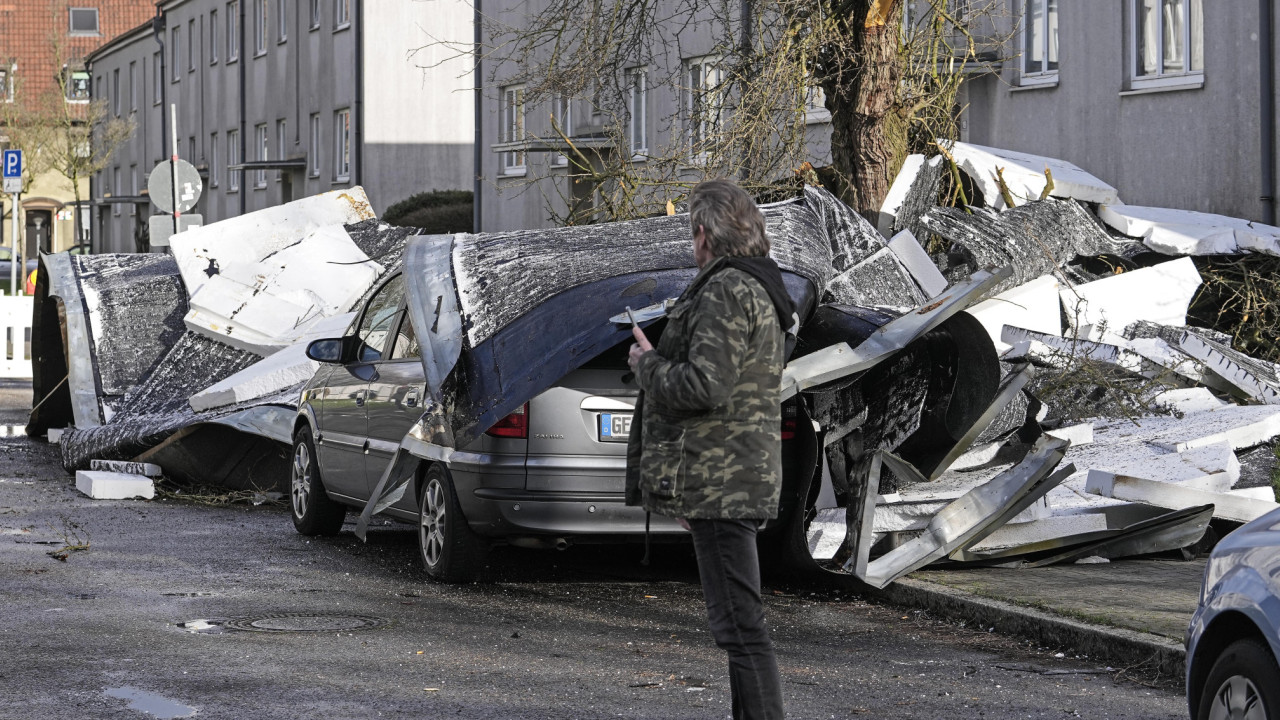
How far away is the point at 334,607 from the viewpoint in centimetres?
818

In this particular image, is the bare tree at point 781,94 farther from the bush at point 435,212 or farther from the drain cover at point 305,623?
the bush at point 435,212

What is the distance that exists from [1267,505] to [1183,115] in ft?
30.8

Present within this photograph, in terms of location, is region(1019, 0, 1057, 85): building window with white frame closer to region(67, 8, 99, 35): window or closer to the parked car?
the parked car

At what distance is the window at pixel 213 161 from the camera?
5058 centimetres

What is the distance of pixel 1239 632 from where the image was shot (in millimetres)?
4574

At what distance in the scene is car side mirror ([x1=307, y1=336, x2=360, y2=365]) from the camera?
33.9 ft

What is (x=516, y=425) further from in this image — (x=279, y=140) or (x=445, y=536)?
(x=279, y=140)

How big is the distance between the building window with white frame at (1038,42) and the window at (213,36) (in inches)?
1393

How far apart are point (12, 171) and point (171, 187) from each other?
25.4 feet

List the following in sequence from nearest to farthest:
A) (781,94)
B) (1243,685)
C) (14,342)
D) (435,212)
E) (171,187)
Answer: (1243,685)
(781,94)
(171,187)
(14,342)
(435,212)

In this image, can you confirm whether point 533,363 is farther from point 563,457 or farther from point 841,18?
point 841,18

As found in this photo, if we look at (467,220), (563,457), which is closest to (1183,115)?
(563,457)

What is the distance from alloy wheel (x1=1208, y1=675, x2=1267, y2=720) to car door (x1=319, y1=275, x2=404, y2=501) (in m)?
6.09

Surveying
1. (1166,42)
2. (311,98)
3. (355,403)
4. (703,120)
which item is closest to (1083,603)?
(355,403)
